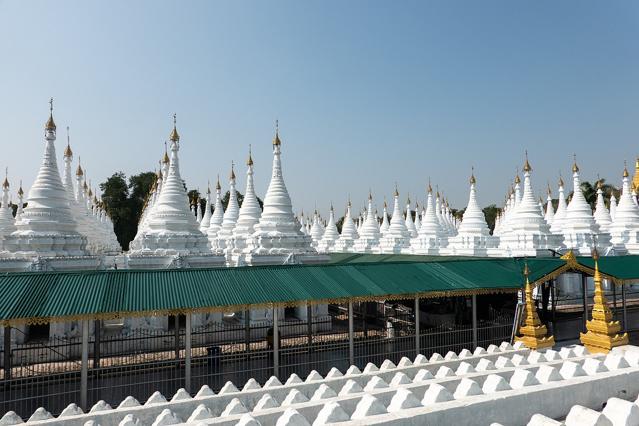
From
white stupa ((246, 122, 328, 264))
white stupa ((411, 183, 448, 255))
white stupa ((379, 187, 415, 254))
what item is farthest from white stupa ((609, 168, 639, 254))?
white stupa ((246, 122, 328, 264))

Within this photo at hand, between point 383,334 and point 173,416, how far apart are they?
1374 centimetres

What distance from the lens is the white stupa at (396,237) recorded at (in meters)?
40.8

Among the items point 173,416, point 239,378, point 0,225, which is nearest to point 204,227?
point 0,225

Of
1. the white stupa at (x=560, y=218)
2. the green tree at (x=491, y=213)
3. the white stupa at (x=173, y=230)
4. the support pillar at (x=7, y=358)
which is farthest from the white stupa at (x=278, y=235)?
the green tree at (x=491, y=213)

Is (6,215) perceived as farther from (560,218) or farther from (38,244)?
(560,218)

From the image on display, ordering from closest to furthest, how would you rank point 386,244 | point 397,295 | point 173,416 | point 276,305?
point 173,416, point 276,305, point 397,295, point 386,244

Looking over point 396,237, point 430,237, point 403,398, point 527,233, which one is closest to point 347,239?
point 396,237

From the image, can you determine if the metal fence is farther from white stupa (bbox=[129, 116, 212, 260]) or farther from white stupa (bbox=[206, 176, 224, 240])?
white stupa (bbox=[206, 176, 224, 240])

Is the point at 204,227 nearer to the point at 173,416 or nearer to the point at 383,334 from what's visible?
the point at 383,334

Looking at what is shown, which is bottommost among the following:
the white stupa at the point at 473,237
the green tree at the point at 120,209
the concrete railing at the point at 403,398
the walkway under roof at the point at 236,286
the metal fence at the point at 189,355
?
the metal fence at the point at 189,355

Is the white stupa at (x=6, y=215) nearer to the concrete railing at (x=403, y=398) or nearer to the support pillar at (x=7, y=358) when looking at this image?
the support pillar at (x=7, y=358)

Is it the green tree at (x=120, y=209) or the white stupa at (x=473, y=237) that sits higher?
the green tree at (x=120, y=209)

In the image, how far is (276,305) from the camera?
41.7 feet

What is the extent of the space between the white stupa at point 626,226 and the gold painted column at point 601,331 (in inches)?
842
